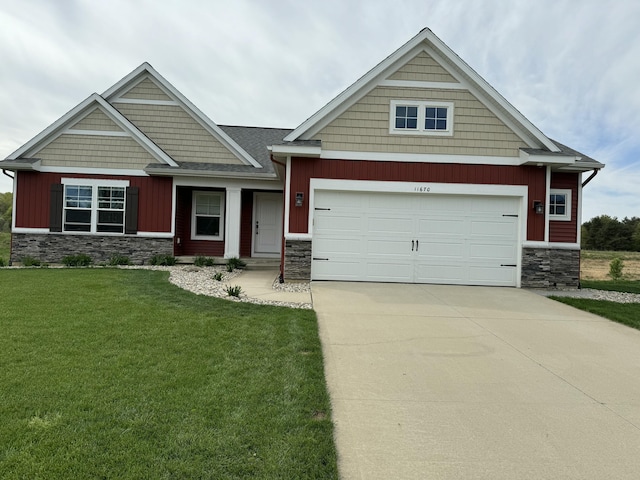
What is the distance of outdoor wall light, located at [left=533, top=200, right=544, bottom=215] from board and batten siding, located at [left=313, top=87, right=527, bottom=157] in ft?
4.25

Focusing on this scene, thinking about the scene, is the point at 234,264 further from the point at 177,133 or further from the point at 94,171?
the point at 94,171

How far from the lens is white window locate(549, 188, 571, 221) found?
1102 centimetres

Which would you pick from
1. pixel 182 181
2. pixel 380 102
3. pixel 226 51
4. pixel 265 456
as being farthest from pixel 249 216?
pixel 265 456

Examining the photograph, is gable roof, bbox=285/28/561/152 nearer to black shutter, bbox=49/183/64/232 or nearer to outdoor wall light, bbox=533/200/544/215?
outdoor wall light, bbox=533/200/544/215

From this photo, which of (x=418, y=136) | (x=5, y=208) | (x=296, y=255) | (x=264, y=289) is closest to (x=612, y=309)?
(x=418, y=136)

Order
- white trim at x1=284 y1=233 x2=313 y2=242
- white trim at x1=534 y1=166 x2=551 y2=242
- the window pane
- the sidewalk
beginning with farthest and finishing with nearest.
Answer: the window pane
white trim at x1=534 y1=166 x2=551 y2=242
white trim at x1=284 y1=233 x2=313 y2=242
the sidewalk

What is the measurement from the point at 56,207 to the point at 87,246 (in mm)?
1454

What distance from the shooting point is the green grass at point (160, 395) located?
7.84 feet

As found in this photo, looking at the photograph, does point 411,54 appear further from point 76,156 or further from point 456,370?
A: point 76,156

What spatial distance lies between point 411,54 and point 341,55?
3.40 metres

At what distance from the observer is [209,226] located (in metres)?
13.7

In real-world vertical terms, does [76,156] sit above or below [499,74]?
below

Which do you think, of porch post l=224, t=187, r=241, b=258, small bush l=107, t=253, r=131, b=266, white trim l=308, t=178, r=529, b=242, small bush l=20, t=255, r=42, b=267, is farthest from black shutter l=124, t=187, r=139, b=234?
white trim l=308, t=178, r=529, b=242

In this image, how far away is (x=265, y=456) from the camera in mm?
2480
